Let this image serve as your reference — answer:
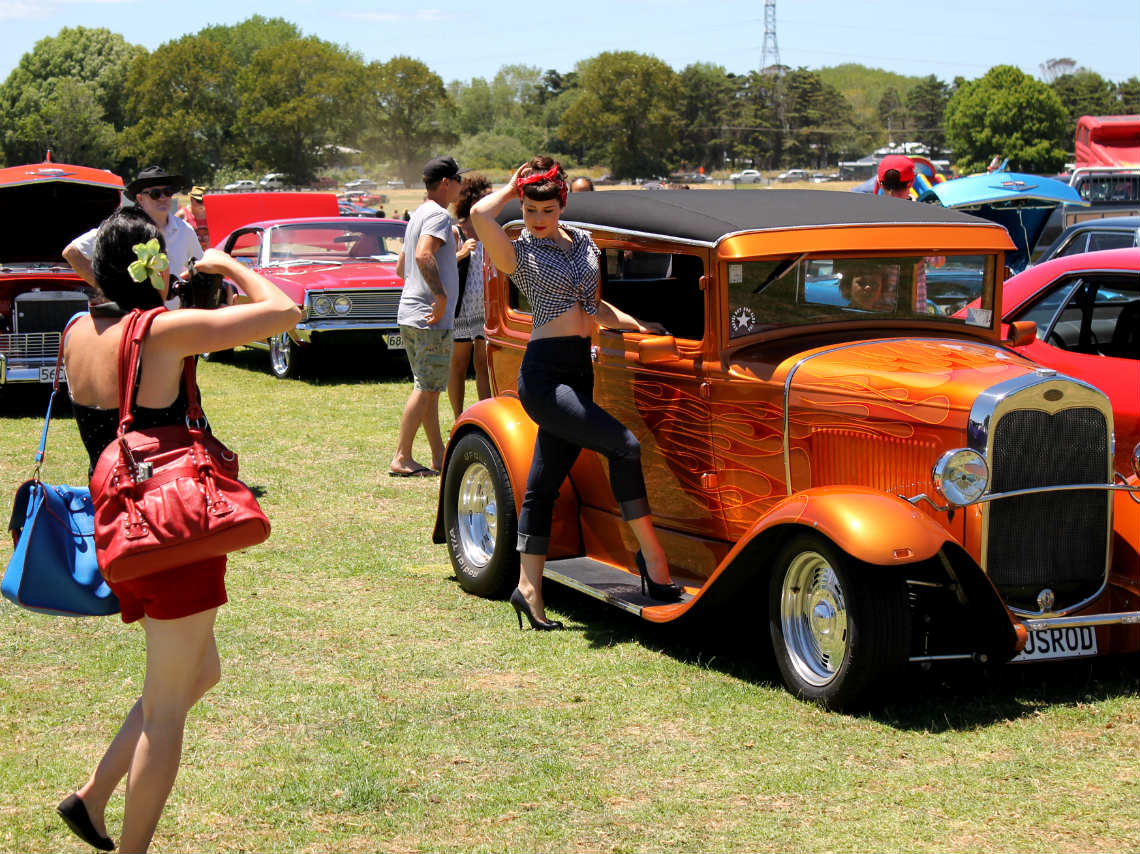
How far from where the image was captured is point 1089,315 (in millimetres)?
7418

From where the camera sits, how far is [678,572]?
5.50 m

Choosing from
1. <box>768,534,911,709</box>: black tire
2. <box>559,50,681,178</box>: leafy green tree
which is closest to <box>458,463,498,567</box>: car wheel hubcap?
<box>768,534,911,709</box>: black tire

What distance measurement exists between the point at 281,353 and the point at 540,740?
1013 centimetres

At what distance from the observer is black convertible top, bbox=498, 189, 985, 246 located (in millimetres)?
5184

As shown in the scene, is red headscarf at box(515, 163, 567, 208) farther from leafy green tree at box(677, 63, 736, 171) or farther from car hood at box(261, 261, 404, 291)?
leafy green tree at box(677, 63, 736, 171)

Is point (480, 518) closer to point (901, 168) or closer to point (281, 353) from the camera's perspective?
point (901, 168)

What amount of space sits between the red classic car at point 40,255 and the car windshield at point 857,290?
756cm

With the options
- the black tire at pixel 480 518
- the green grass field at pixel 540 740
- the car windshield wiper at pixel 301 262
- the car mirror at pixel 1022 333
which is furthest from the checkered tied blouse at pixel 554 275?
the car windshield wiper at pixel 301 262

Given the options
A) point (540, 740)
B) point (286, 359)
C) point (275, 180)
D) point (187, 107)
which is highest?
point (187, 107)

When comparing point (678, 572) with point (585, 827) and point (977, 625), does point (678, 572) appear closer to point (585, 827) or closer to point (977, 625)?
point (977, 625)

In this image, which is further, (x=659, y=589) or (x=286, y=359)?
(x=286, y=359)

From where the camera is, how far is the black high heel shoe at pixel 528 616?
552cm

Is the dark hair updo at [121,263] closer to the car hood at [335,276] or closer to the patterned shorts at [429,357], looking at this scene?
the patterned shorts at [429,357]

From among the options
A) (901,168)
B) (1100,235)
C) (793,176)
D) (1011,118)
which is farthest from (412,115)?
(901,168)
